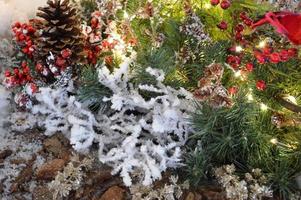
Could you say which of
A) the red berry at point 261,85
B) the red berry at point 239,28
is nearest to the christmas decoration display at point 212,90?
the red berry at point 261,85

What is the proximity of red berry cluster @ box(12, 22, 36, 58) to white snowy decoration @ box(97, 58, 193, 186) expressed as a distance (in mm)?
270

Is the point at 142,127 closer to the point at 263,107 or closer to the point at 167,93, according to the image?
the point at 167,93

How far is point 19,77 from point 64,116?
0.65 ft

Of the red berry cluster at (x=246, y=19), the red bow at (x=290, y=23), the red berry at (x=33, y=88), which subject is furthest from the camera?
the red berry at (x=33, y=88)

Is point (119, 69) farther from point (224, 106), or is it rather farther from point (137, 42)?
point (224, 106)

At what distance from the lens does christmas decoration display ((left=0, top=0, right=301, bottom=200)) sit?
121 centimetres

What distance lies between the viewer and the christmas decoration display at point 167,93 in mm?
1212

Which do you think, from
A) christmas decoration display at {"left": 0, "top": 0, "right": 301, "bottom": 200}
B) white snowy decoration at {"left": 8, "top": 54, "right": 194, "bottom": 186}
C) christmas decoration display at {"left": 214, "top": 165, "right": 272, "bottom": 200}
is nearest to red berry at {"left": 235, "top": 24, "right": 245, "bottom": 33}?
christmas decoration display at {"left": 0, "top": 0, "right": 301, "bottom": 200}

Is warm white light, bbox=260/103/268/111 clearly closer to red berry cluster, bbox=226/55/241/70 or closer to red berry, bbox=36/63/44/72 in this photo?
red berry cluster, bbox=226/55/241/70

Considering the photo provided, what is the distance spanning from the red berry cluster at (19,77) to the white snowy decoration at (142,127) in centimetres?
25

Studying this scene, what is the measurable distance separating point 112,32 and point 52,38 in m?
0.19

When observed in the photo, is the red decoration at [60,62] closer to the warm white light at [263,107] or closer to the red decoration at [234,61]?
the red decoration at [234,61]

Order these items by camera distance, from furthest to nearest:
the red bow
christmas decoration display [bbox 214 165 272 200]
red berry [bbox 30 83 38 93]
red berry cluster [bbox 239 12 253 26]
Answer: red berry [bbox 30 83 38 93] → red berry cluster [bbox 239 12 253 26] → christmas decoration display [bbox 214 165 272 200] → the red bow

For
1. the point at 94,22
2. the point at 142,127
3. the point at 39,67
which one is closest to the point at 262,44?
the point at 142,127
